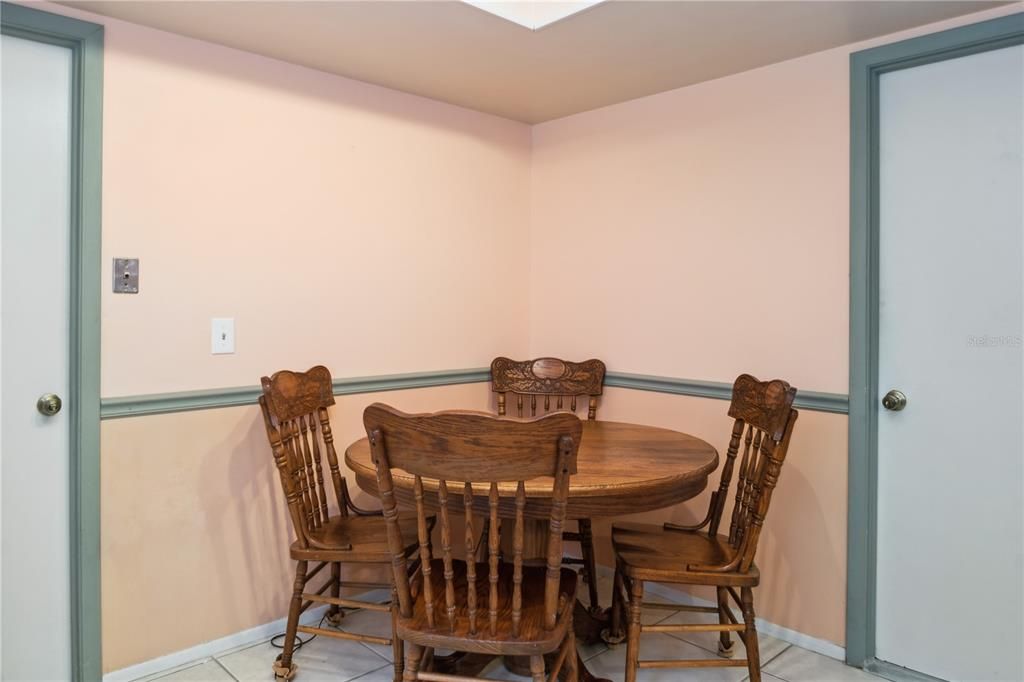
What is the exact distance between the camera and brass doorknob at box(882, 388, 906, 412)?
2154mm

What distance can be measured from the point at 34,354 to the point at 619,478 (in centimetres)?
175

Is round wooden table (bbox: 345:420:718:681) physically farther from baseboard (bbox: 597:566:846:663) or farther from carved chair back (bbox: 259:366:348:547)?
baseboard (bbox: 597:566:846:663)

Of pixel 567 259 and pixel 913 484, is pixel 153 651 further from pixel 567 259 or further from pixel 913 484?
pixel 913 484

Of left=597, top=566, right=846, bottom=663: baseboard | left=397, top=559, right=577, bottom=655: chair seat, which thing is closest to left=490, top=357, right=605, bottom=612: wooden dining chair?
left=597, top=566, right=846, bottom=663: baseboard

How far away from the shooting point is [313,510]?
2.22 metres

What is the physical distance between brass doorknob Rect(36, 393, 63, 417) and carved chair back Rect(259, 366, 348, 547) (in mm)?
589

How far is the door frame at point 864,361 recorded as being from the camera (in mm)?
2180

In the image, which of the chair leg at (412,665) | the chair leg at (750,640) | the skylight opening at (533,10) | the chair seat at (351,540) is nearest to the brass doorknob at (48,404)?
the chair seat at (351,540)

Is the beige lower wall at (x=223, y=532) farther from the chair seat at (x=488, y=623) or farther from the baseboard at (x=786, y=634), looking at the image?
the chair seat at (x=488, y=623)

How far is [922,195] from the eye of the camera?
2.12 meters

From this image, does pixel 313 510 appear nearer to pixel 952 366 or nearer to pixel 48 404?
pixel 48 404

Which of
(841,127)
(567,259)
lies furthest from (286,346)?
(841,127)

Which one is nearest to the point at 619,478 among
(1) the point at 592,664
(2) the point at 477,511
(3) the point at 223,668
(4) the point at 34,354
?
(2) the point at 477,511

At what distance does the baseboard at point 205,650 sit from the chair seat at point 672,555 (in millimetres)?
1248
